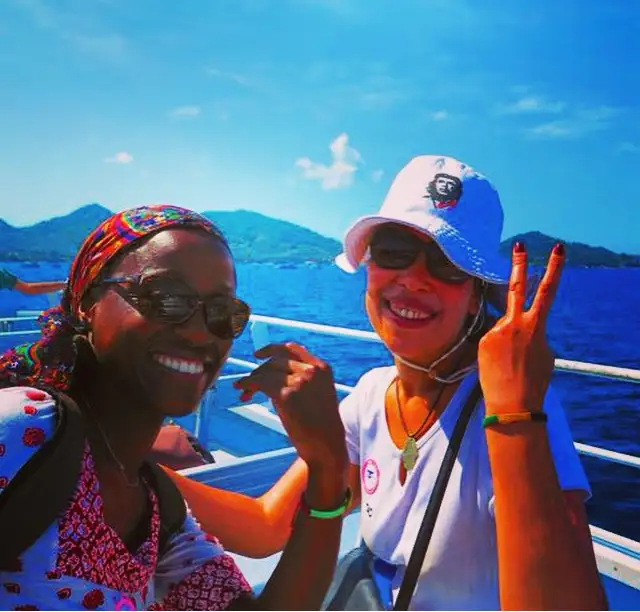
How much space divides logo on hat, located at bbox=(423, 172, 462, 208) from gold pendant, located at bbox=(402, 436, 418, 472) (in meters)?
0.64

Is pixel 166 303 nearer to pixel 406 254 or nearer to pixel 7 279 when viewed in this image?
pixel 406 254

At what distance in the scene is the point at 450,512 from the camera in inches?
55.7

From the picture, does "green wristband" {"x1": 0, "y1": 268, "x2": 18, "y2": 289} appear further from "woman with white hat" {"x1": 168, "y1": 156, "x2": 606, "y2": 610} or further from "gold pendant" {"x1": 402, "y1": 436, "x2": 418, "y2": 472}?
"gold pendant" {"x1": 402, "y1": 436, "x2": 418, "y2": 472}

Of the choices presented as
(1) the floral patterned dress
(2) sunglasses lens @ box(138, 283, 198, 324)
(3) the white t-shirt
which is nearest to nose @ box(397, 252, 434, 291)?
(3) the white t-shirt

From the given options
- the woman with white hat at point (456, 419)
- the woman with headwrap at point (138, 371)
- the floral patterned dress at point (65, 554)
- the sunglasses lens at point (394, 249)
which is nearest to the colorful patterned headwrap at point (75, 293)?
the woman with headwrap at point (138, 371)

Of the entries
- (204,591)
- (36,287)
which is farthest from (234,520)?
(36,287)

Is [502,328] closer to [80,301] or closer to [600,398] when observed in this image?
[80,301]

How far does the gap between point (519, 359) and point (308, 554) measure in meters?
0.66

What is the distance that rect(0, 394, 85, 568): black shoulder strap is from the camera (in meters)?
0.92

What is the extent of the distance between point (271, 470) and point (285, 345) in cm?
145

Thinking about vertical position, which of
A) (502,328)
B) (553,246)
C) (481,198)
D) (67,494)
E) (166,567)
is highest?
(481,198)

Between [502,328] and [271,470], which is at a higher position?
[502,328]

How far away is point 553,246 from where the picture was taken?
4.13ft

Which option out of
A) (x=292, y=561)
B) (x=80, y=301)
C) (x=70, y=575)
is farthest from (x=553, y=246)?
(x=70, y=575)
